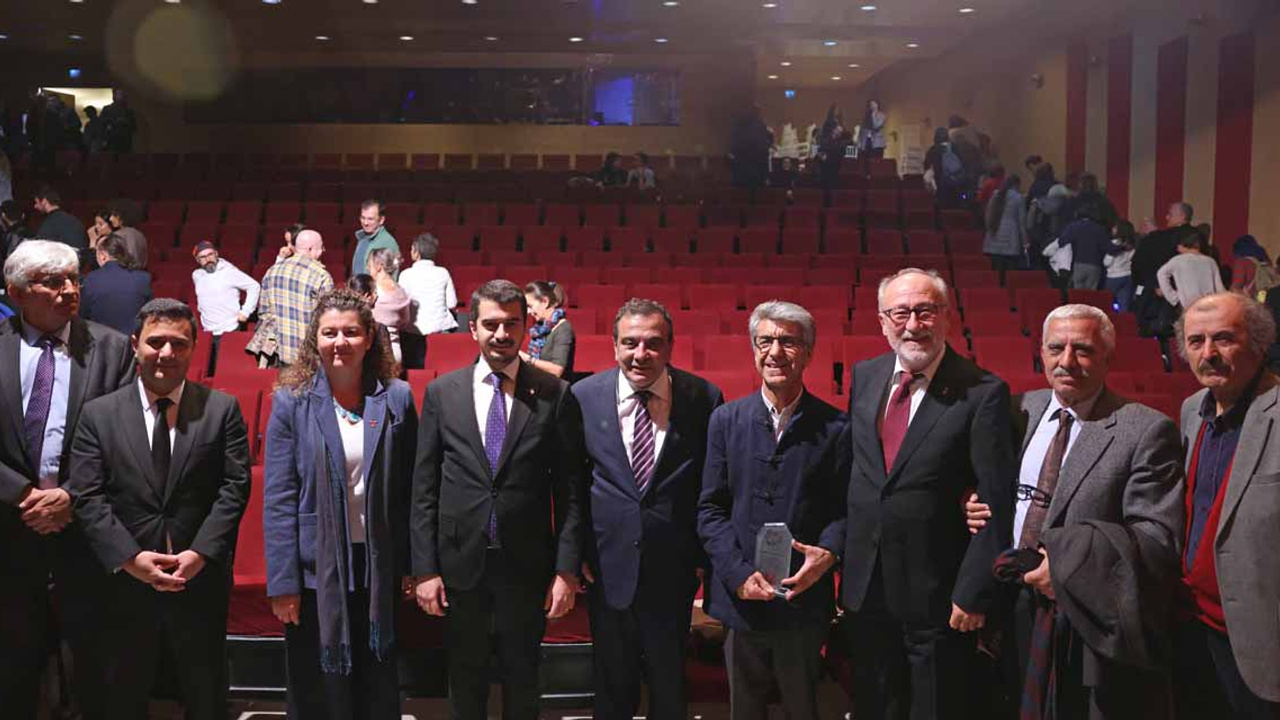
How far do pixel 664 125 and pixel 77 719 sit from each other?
15.7 metres

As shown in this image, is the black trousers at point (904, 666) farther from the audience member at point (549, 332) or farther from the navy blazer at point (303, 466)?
the audience member at point (549, 332)

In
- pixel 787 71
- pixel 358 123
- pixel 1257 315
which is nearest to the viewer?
pixel 1257 315

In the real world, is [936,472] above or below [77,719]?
above

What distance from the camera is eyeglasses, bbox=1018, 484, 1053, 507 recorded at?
279cm

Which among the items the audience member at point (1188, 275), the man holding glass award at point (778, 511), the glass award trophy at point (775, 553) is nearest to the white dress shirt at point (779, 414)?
the man holding glass award at point (778, 511)

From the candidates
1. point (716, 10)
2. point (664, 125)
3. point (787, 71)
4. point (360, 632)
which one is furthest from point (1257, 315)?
point (787, 71)

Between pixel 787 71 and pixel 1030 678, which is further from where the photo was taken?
pixel 787 71

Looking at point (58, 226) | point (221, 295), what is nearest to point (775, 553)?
point (221, 295)

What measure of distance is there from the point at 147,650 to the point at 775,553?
169 centimetres

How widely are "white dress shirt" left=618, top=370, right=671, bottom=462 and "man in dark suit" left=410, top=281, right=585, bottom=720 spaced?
164mm

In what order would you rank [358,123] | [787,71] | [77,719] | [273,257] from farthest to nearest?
[787,71] → [358,123] → [273,257] → [77,719]

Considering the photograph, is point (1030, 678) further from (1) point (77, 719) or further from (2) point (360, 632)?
(1) point (77, 719)

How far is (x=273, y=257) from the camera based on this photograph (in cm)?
967

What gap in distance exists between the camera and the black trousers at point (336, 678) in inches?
121
